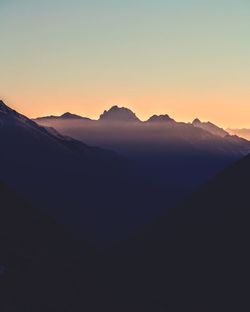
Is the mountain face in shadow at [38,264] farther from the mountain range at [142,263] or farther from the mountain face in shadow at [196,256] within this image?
the mountain face in shadow at [196,256]

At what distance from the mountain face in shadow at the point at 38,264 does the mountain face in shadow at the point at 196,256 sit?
351 inches

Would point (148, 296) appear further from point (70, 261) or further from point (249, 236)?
point (249, 236)

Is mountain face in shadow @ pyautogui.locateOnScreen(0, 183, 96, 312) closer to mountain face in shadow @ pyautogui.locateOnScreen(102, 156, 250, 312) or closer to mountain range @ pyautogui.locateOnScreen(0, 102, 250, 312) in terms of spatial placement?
mountain range @ pyautogui.locateOnScreen(0, 102, 250, 312)

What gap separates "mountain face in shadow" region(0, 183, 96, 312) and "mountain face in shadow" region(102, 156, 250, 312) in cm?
892

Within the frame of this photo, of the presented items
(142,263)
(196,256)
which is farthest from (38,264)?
(196,256)

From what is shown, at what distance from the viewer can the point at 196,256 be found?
137m

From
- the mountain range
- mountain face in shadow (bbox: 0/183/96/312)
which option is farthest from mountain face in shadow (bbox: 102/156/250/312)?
mountain face in shadow (bbox: 0/183/96/312)

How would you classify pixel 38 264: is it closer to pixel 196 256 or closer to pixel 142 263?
pixel 142 263

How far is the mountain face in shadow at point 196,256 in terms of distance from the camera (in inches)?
4599

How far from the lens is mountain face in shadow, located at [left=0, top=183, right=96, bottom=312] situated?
95.9m

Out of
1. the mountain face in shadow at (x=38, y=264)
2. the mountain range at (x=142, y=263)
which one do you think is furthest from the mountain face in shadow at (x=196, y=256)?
the mountain face in shadow at (x=38, y=264)

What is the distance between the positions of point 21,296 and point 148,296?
30749 millimetres

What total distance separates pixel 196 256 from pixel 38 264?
39.0 m

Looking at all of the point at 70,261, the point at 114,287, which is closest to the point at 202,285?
the point at 114,287
